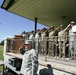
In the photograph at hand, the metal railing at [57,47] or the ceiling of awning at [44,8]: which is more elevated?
the ceiling of awning at [44,8]

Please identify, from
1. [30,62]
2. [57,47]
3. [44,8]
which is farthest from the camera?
[44,8]

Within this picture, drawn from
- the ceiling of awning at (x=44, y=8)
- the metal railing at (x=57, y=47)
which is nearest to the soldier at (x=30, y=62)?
the metal railing at (x=57, y=47)

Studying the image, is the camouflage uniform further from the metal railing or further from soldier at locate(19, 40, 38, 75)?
the metal railing

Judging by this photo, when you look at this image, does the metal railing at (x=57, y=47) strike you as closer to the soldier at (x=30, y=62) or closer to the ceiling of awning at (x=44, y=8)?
the soldier at (x=30, y=62)

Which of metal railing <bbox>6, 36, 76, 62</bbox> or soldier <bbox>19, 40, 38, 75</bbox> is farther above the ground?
metal railing <bbox>6, 36, 76, 62</bbox>

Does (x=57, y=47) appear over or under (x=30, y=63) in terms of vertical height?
over

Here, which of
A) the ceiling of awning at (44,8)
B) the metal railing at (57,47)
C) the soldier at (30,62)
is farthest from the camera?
the ceiling of awning at (44,8)

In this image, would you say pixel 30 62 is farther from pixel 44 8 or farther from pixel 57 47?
pixel 44 8

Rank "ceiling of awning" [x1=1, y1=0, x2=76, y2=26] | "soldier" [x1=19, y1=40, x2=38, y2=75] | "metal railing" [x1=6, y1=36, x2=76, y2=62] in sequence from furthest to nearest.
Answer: "ceiling of awning" [x1=1, y1=0, x2=76, y2=26], "metal railing" [x1=6, y1=36, x2=76, y2=62], "soldier" [x1=19, y1=40, x2=38, y2=75]

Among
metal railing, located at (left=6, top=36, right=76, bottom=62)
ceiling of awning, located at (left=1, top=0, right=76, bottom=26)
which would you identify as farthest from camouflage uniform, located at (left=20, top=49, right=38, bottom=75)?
ceiling of awning, located at (left=1, top=0, right=76, bottom=26)

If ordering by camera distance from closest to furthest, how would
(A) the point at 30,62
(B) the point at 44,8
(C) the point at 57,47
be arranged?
(A) the point at 30,62 → (C) the point at 57,47 → (B) the point at 44,8

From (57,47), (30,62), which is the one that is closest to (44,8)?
(57,47)

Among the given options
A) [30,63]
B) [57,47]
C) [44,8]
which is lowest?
[30,63]


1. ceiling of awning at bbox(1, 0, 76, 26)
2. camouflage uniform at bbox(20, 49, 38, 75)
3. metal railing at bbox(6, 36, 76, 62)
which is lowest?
camouflage uniform at bbox(20, 49, 38, 75)
